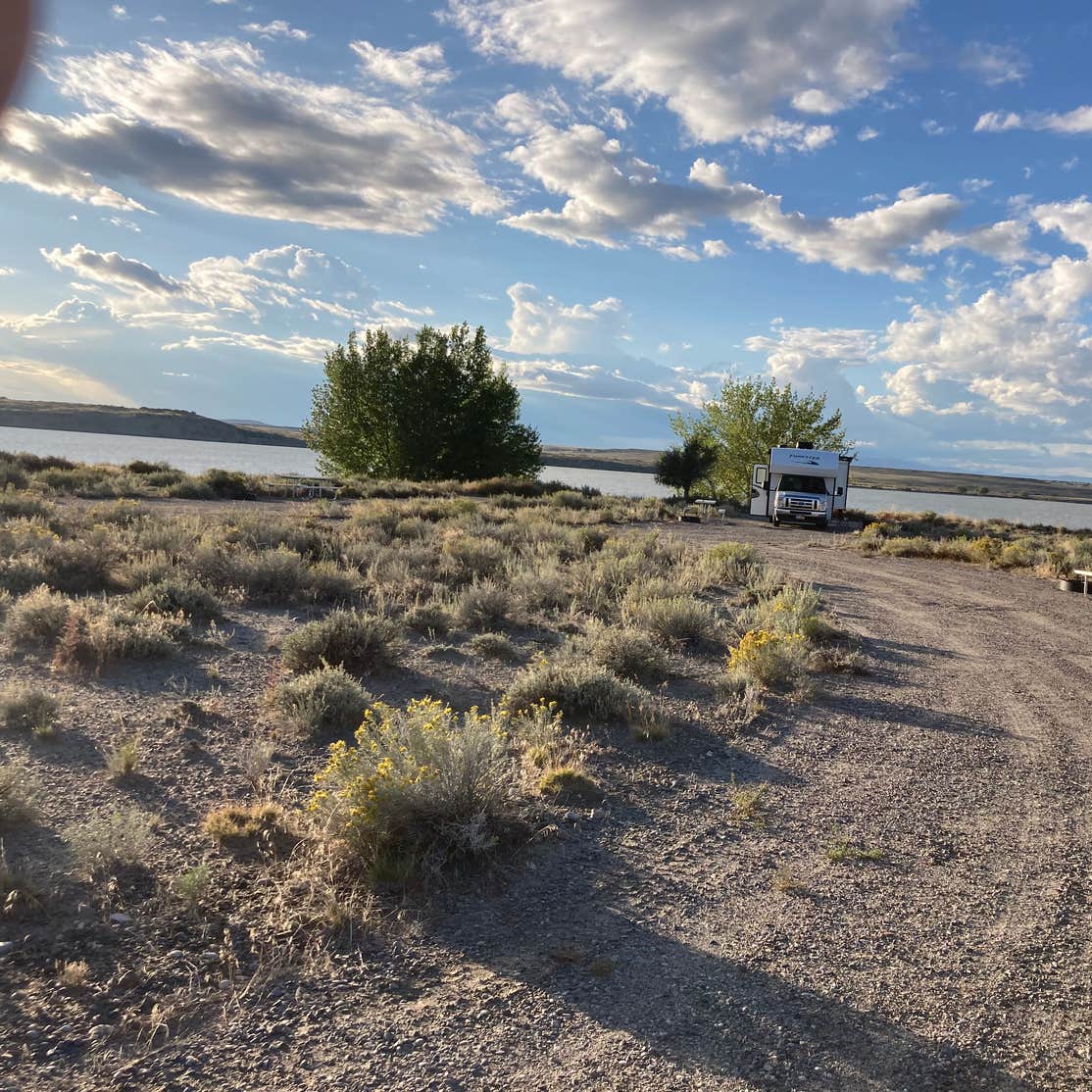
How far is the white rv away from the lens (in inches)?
1296

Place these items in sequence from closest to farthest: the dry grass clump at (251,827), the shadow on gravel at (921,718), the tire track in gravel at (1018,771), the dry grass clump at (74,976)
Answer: the dry grass clump at (74,976), the tire track in gravel at (1018,771), the dry grass clump at (251,827), the shadow on gravel at (921,718)

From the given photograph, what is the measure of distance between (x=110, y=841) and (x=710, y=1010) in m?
2.98

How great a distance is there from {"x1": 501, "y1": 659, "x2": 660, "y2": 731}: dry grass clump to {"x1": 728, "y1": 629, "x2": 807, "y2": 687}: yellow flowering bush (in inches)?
55.0

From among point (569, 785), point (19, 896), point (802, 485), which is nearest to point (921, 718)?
point (569, 785)

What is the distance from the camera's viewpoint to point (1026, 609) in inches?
525

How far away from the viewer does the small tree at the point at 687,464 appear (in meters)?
51.0

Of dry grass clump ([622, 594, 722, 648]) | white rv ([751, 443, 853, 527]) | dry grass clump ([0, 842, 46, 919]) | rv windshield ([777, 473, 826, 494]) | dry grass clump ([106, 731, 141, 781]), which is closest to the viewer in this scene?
dry grass clump ([0, 842, 46, 919])

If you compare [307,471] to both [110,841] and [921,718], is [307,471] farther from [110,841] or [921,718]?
[110,841]

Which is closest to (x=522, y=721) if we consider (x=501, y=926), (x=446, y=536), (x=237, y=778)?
(x=237, y=778)

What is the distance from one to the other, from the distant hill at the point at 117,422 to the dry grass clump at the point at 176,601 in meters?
160

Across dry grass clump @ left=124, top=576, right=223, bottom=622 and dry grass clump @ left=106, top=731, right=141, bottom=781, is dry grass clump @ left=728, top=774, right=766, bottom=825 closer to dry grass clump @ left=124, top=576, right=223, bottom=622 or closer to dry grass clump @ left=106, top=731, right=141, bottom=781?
dry grass clump @ left=106, top=731, right=141, bottom=781

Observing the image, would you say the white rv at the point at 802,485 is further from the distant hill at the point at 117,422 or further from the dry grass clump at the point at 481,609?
the distant hill at the point at 117,422

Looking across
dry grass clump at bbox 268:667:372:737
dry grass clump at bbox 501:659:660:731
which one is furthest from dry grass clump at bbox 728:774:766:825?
dry grass clump at bbox 268:667:372:737

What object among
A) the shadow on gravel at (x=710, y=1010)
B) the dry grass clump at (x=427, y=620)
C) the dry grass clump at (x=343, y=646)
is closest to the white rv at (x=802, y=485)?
the dry grass clump at (x=427, y=620)
